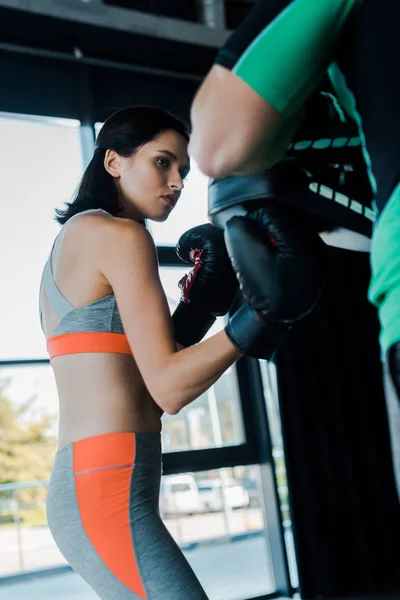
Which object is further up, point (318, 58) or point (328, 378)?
point (318, 58)

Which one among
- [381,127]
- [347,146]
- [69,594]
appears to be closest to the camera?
[381,127]

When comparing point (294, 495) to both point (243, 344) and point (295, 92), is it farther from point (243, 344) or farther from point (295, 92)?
point (295, 92)

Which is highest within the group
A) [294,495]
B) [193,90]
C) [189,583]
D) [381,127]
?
[193,90]

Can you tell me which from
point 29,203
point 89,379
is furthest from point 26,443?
point 89,379

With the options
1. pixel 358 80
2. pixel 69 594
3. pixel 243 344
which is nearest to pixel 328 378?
pixel 69 594

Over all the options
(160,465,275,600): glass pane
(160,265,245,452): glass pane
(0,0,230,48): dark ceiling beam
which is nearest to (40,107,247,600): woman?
(160,265,245,452): glass pane

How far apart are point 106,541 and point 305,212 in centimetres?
59

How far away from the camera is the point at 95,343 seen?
3.76 ft

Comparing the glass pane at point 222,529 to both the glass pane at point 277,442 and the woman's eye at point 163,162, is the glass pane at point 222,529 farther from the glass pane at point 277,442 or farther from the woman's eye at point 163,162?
the woman's eye at point 163,162

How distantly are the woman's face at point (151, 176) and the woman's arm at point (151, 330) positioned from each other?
0.18m

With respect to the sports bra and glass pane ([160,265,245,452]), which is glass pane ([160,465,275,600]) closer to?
glass pane ([160,265,245,452])

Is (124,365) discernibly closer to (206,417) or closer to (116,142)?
(116,142)

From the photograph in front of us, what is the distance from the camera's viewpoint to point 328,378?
3.87 metres

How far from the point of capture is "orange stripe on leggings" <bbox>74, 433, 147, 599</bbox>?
1.01 m
